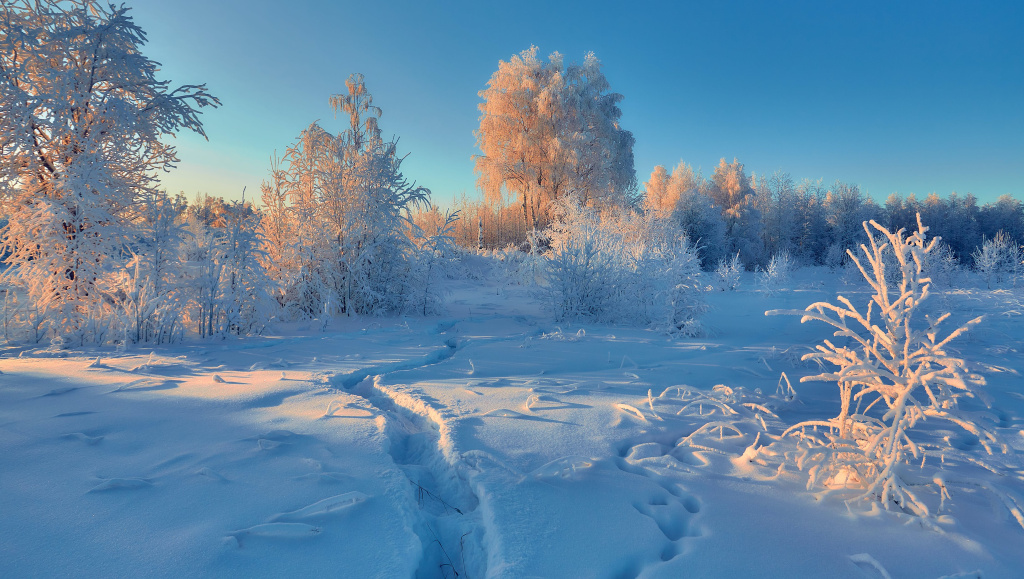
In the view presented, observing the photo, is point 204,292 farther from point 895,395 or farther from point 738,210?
point 738,210

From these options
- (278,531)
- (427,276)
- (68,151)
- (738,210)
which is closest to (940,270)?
(738,210)

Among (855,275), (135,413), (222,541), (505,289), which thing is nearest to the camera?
(222,541)

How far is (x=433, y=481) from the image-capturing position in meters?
1.79

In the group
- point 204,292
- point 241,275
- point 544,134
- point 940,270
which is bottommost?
point 204,292

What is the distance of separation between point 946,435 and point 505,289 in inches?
286

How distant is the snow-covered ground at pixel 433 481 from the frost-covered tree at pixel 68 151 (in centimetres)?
101

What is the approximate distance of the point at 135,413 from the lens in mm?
2125

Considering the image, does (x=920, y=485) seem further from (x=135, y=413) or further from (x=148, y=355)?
(x=148, y=355)

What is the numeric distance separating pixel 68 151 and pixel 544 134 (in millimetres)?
14497

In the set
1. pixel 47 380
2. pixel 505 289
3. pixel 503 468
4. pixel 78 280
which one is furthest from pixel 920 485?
pixel 505 289

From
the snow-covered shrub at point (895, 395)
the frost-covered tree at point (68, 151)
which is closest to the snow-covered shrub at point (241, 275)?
the frost-covered tree at point (68, 151)

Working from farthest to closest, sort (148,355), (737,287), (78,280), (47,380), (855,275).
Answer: (855,275)
(737,287)
(78,280)
(148,355)
(47,380)

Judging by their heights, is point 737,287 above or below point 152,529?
above

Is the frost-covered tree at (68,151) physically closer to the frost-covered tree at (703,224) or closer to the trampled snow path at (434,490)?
the trampled snow path at (434,490)
